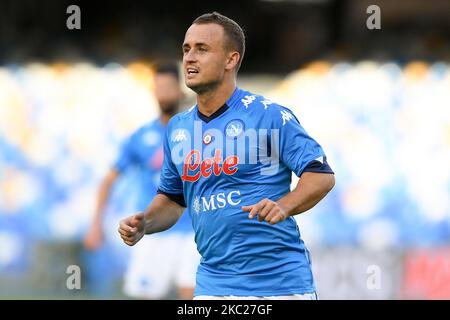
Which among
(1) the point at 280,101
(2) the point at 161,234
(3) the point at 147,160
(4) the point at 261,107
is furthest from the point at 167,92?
(1) the point at 280,101

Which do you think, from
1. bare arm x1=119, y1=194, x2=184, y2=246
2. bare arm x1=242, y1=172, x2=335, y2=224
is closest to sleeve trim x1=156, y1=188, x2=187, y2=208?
bare arm x1=119, y1=194, x2=184, y2=246

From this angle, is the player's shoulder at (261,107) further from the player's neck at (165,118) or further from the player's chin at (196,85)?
the player's neck at (165,118)

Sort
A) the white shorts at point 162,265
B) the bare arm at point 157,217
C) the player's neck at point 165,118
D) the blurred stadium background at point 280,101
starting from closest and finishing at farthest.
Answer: the bare arm at point 157,217, the white shorts at point 162,265, the player's neck at point 165,118, the blurred stadium background at point 280,101

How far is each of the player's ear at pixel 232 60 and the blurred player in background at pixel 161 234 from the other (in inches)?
135

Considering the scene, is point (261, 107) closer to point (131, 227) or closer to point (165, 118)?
point (131, 227)

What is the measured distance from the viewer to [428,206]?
1364 centimetres

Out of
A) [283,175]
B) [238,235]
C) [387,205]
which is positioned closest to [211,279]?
[238,235]

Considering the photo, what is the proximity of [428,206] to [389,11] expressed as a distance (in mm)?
3112

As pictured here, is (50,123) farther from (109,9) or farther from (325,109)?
(325,109)

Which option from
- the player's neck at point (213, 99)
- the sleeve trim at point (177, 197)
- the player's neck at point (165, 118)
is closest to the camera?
the player's neck at point (213, 99)

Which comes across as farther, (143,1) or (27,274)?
(143,1)

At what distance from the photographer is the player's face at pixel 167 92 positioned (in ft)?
30.1

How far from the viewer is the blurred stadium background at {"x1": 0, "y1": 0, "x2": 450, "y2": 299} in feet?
44.2

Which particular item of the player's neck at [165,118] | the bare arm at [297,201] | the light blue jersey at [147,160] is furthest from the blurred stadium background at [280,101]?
the bare arm at [297,201]
